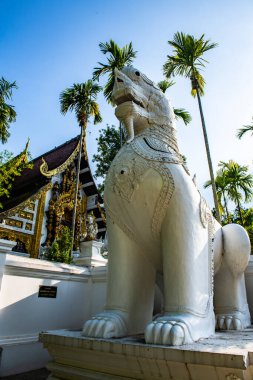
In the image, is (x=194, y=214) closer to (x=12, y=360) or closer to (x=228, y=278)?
(x=228, y=278)

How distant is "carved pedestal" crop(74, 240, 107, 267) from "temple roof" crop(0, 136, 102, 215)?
265 inches

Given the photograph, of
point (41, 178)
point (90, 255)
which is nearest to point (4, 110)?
point (41, 178)

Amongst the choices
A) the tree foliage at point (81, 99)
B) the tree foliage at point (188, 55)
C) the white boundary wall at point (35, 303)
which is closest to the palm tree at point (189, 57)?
the tree foliage at point (188, 55)

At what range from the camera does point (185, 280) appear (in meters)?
1.80

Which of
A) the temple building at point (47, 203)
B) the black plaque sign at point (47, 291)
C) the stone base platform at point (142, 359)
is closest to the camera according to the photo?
the stone base platform at point (142, 359)

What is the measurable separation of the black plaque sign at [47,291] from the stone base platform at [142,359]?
138 cm

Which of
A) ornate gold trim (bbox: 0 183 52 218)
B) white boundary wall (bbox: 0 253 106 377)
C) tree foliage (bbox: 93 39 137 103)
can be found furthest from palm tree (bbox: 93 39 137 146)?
white boundary wall (bbox: 0 253 106 377)

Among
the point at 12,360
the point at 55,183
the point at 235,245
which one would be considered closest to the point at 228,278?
the point at 235,245

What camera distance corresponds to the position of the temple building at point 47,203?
10.9 m

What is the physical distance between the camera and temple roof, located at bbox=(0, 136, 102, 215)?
37.5ft

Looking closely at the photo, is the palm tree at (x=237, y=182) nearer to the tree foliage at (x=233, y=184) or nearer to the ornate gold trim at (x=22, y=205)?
the tree foliage at (x=233, y=184)

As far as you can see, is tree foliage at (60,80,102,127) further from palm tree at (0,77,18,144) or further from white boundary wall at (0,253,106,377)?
white boundary wall at (0,253,106,377)

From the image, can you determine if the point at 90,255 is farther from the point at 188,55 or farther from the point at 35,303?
the point at 188,55

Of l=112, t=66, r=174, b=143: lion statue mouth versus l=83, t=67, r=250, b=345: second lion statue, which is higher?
l=112, t=66, r=174, b=143: lion statue mouth
